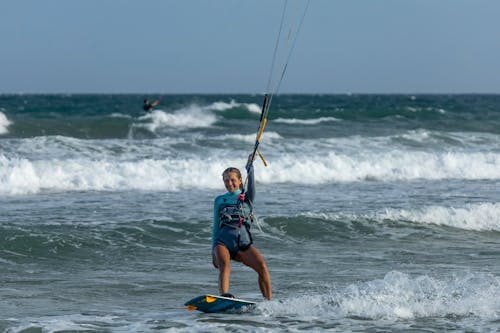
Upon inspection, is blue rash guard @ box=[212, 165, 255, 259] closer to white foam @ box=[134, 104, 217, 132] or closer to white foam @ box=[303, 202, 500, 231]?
white foam @ box=[303, 202, 500, 231]

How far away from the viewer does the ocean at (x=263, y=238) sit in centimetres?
771

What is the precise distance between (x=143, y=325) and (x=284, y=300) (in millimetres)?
1458

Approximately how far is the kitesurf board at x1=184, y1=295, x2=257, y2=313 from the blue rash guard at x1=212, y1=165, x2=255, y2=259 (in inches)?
17.0

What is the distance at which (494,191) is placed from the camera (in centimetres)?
1872

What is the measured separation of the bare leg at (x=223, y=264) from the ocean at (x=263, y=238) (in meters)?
0.33

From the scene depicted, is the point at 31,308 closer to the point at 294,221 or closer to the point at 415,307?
the point at 415,307

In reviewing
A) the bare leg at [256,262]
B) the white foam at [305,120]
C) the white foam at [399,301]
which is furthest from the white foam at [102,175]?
the white foam at [305,120]

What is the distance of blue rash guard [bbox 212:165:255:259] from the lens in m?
7.51

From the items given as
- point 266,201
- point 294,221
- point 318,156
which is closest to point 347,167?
point 318,156

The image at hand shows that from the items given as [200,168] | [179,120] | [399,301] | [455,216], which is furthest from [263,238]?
[179,120]

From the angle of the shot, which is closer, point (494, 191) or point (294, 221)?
point (294, 221)

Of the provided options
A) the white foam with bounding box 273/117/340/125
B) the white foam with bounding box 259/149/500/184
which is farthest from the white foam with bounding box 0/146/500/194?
the white foam with bounding box 273/117/340/125

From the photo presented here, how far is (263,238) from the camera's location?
498 inches

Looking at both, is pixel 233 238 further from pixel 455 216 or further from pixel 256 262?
pixel 455 216
